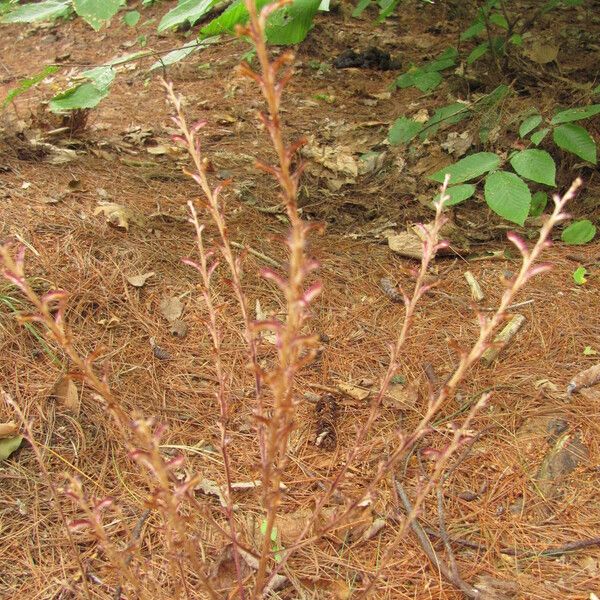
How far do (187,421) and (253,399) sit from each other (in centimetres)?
24

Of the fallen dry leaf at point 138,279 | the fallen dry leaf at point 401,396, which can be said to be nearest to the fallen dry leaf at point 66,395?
the fallen dry leaf at point 138,279

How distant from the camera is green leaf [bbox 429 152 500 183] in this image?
89.0 inches

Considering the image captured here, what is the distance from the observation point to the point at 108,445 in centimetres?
182

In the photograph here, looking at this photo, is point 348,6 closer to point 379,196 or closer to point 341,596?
point 379,196

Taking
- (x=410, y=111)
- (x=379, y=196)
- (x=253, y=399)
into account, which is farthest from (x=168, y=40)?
(x=253, y=399)

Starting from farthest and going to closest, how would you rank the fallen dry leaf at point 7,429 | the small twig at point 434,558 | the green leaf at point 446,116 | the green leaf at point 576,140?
the green leaf at point 446,116 → the green leaf at point 576,140 → the fallen dry leaf at point 7,429 → the small twig at point 434,558

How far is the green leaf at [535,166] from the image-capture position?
2193 millimetres

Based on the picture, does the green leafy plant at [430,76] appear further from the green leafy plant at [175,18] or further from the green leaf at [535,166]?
the green leafy plant at [175,18]

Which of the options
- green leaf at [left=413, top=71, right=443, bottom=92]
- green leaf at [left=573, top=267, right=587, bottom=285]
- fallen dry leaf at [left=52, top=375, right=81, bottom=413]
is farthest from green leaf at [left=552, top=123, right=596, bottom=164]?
fallen dry leaf at [left=52, top=375, right=81, bottom=413]

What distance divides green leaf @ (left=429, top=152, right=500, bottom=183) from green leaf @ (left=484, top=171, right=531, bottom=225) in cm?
5

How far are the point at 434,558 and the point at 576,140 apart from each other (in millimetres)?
1827

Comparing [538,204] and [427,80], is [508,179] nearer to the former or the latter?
[538,204]

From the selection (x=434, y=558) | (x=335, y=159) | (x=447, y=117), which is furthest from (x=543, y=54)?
(x=434, y=558)

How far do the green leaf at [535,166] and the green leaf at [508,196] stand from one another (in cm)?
6
